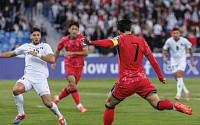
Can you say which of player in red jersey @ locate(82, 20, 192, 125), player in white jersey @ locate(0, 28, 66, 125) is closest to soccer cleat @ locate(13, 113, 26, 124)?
player in white jersey @ locate(0, 28, 66, 125)

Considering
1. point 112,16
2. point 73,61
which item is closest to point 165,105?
point 73,61

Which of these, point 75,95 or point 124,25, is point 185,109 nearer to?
point 124,25

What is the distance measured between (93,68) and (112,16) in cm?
561

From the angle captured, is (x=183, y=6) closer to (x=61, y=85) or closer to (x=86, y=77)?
(x=86, y=77)

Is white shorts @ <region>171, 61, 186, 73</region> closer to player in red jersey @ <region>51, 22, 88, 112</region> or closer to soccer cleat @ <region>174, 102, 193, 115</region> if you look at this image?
player in red jersey @ <region>51, 22, 88, 112</region>

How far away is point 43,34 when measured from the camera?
2459 cm

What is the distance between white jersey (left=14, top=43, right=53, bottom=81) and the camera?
8789 millimetres

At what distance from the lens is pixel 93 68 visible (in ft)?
76.2

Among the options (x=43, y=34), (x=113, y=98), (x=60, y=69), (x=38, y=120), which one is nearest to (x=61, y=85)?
(x=60, y=69)

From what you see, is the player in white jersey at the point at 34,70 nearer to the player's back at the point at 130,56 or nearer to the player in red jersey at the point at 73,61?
the player's back at the point at 130,56

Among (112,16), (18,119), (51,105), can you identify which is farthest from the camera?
(112,16)

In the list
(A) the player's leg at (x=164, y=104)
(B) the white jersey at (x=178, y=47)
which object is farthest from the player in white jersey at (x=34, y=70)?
(B) the white jersey at (x=178, y=47)

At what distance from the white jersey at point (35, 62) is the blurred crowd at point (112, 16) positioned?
15.5m

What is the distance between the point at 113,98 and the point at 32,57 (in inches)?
91.3
